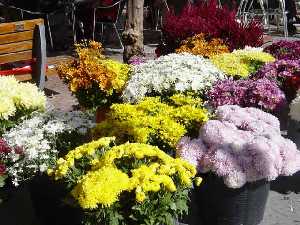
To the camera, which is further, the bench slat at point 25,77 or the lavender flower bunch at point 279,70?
the bench slat at point 25,77

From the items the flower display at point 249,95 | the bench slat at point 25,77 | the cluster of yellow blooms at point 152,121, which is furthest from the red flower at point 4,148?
the bench slat at point 25,77

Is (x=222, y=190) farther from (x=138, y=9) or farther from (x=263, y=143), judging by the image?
(x=138, y=9)

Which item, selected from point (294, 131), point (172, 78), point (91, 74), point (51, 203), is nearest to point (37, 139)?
point (51, 203)

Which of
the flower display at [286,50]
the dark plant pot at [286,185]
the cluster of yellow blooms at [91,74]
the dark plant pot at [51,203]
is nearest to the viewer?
the dark plant pot at [51,203]

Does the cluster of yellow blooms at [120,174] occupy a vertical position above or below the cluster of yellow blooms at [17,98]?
below

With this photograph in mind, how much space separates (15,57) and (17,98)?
2264 millimetres

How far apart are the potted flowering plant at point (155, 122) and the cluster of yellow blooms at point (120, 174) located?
548 millimetres

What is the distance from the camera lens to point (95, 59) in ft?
18.7

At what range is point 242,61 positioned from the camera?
6.37m

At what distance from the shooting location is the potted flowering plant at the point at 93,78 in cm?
552

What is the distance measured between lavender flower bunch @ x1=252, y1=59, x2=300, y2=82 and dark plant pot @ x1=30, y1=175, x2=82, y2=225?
256 cm

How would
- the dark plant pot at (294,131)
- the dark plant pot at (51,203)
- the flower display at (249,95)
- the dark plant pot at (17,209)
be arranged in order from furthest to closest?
1. the dark plant pot at (294,131)
2. the flower display at (249,95)
3. the dark plant pot at (17,209)
4. the dark plant pot at (51,203)

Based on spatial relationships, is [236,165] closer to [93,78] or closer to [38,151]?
[38,151]

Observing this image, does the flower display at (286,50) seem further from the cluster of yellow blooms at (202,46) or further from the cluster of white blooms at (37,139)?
the cluster of white blooms at (37,139)
